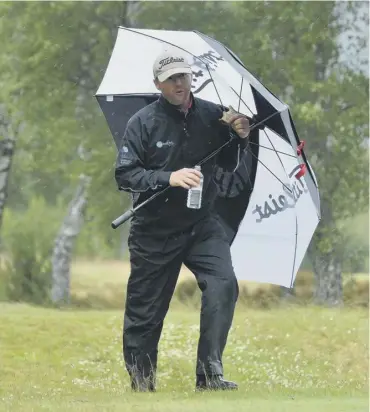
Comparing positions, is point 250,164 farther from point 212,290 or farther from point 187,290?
point 187,290

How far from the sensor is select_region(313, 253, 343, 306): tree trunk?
3048cm

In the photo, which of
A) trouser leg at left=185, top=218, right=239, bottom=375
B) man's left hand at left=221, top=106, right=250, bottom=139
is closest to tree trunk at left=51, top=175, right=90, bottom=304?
trouser leg at left=185, top=218, right=239, bottom=375

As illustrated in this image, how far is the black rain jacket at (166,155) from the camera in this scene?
870 centimetres

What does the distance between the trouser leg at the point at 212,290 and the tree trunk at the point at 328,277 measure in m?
21.4

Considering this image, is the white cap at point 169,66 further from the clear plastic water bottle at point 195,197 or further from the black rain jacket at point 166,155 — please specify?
the clear plastic water bottle at point 195,197

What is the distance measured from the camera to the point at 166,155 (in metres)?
8.77

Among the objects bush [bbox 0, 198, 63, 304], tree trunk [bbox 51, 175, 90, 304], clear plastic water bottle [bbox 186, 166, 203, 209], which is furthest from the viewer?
tree trunk [bbox 51, 175, 90, 304]

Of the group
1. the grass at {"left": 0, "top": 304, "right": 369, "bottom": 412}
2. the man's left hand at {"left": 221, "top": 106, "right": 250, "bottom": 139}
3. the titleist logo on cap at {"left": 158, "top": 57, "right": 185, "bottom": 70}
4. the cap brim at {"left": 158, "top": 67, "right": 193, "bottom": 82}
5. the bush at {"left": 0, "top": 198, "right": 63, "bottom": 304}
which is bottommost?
the grass at {"left": 0, "top": 304, "right": 369, "bottom": 412}

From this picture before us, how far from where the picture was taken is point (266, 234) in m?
9.97

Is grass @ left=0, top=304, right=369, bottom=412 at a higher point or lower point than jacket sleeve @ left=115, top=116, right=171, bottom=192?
lower

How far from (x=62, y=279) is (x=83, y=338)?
13.0m

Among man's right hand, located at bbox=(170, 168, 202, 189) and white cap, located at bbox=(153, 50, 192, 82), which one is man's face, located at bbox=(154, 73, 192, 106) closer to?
white cap, located at bbox=(153, 50, 192, 82)

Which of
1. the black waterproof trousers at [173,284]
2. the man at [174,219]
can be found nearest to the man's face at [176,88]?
the man at [174,219]

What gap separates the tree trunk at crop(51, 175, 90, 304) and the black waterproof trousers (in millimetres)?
22007
